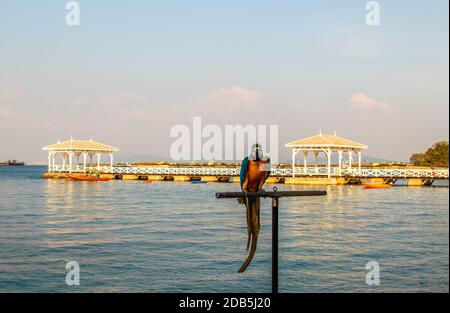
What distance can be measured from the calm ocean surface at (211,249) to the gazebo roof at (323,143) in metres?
27.7

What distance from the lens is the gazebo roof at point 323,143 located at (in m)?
71.6

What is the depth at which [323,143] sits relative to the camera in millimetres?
71688

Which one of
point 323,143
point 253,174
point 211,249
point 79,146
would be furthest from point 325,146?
point 253,174

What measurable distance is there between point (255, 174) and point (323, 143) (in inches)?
2543

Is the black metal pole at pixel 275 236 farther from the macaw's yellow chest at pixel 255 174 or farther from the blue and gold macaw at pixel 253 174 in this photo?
the macaw's yellow chest at pixel 255 174

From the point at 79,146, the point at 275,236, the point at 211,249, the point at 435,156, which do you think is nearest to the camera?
the point at 275,236

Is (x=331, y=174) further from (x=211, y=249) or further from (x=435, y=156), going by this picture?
(x=211, y=249)

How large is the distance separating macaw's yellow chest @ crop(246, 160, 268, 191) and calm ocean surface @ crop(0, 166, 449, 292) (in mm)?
9672
